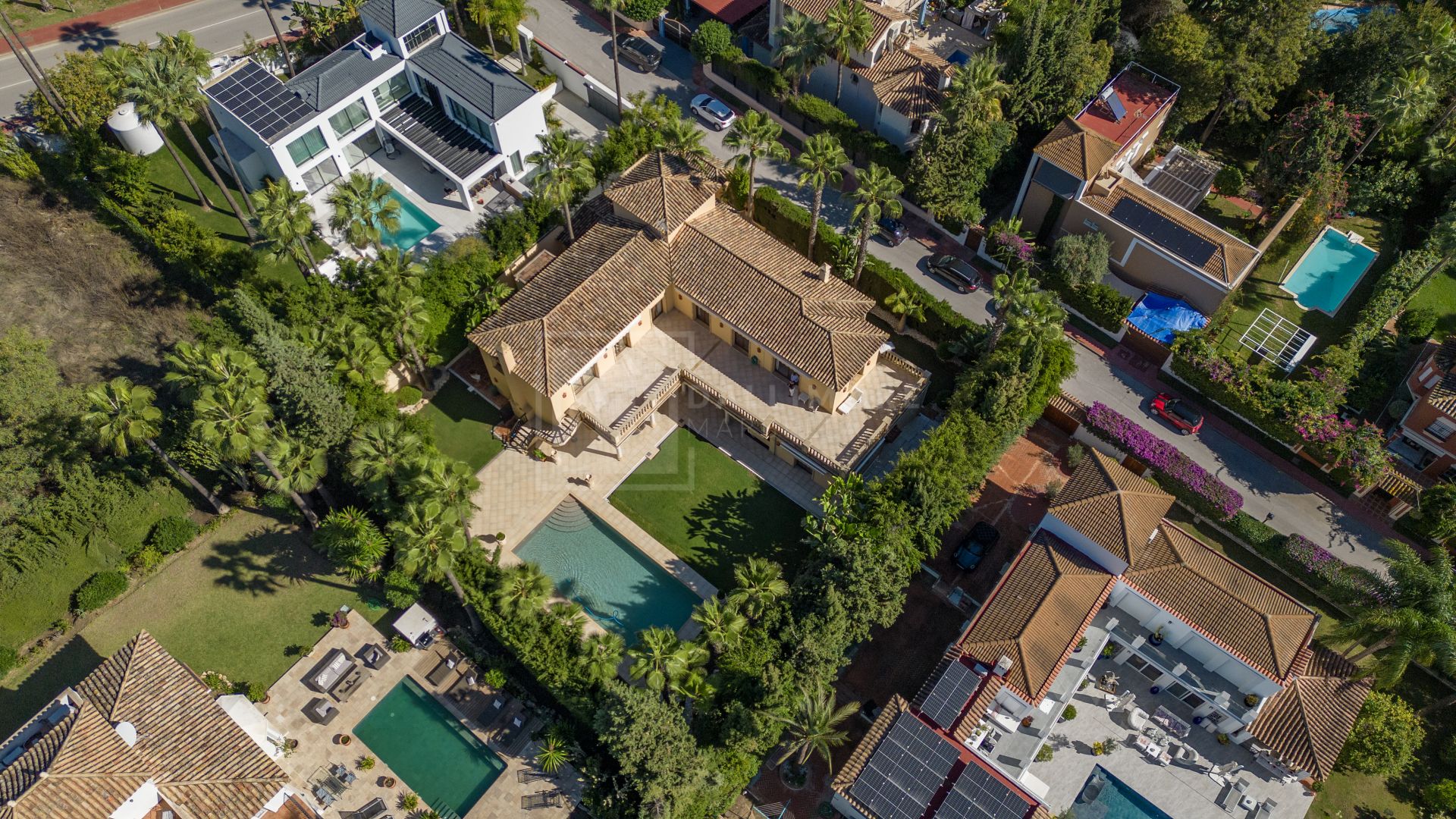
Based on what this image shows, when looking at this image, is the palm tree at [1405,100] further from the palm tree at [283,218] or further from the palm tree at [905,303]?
the palm tree at [283,218]

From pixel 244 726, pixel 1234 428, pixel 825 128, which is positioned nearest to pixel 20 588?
pixel 244 726

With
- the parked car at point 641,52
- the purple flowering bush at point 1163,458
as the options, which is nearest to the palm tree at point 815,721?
the purple flowering bush at point 1163,458

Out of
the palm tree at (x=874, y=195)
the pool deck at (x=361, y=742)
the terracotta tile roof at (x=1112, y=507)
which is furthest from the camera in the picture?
the palm tree at (x=874, y=195)

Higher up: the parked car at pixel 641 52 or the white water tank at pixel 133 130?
the parked car at pixel 641 52

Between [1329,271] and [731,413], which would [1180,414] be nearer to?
[1329,271]

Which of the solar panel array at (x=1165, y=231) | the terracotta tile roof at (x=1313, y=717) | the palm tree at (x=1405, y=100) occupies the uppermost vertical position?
the palm tree at (x=1405, y=100)

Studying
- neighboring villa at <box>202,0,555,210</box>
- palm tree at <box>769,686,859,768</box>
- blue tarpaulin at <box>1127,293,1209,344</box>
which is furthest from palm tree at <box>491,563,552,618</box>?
blue tarpaulin at <box>1127,293,1209,344</box>
